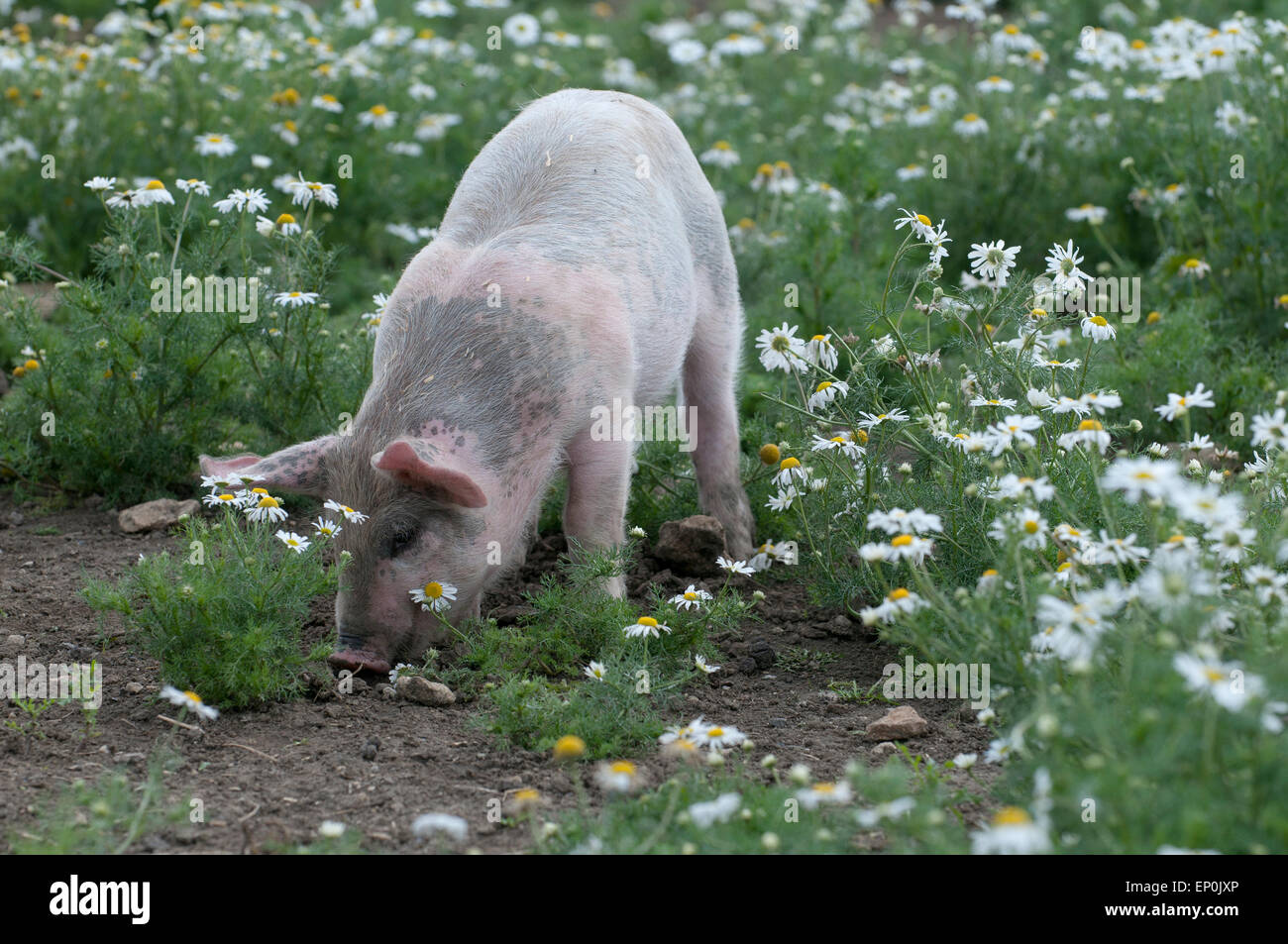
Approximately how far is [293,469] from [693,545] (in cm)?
177

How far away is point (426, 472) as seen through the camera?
4457 mm

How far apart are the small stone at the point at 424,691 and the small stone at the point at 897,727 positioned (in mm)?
1382

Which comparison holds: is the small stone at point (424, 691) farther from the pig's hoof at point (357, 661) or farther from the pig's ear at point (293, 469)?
the pig's ear at point (293, 469)

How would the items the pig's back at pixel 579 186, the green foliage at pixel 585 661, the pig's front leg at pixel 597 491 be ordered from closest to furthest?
1. the green foliage at pixel 585 661
2. the pig's front leg at pixel 597 491
3. the pig's back at pixel 579 186

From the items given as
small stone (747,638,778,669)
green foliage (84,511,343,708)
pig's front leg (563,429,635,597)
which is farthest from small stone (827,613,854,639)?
green foliage (84,511,343,708)

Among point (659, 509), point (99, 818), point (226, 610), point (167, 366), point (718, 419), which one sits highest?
point (167, 366)

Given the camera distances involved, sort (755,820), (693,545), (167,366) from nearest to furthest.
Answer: (755,820), (693,545), (167,366)

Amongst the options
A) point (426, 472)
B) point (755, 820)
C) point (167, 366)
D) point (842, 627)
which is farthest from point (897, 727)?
point (167, 366)

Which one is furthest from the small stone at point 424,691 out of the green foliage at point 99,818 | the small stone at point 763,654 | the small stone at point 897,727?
the small stone at point 897,727

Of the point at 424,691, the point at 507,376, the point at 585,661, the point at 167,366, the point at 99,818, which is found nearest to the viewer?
the point at 99,818

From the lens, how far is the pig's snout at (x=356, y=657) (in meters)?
4.77

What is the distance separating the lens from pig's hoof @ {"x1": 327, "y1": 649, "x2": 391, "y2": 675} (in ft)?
15.6

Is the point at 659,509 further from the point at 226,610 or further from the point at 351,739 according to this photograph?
the point at 226,610
